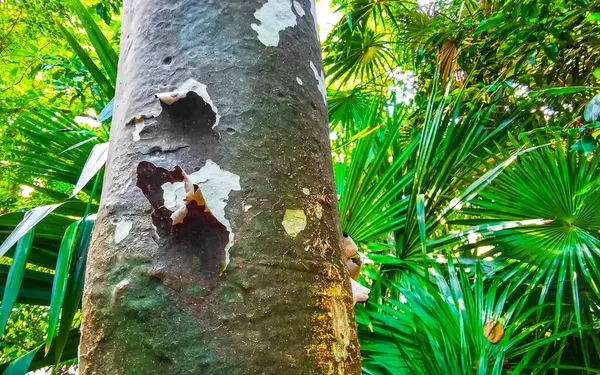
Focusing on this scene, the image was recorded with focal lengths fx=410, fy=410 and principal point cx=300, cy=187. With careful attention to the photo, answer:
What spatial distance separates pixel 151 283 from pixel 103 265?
0.06 m

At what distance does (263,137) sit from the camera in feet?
1.17

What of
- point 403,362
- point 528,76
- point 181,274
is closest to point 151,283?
point 181,274

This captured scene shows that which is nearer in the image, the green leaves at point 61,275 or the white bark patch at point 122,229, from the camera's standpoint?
the white bark patch at point 122,229

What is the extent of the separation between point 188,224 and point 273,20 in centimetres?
24

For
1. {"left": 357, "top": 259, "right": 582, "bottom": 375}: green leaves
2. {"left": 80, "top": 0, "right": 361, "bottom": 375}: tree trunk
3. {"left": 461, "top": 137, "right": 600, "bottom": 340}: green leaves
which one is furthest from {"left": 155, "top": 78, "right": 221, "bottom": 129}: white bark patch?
{"left": 461, "top": 137, "right": 600, "bottom": 340}: green leaves

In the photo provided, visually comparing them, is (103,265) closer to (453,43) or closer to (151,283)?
(151,283)

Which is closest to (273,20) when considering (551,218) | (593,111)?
(593,111)

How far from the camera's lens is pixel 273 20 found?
0.43m

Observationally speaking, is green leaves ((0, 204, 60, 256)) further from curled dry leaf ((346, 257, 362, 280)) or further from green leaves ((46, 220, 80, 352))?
curled dry leaf ((346, 257, 362, 280))

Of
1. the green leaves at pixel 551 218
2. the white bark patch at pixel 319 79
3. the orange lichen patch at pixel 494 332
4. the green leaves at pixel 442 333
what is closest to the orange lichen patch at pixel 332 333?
the white bark patch at pixel 319 79

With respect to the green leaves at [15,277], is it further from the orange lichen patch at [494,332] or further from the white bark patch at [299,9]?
the orange lichen patch at [494,332]

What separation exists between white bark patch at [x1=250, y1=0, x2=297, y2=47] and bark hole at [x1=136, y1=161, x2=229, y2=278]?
0.18 meters

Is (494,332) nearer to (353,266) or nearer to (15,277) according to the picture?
(353,266)

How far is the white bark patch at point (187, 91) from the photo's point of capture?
1.14 ft
